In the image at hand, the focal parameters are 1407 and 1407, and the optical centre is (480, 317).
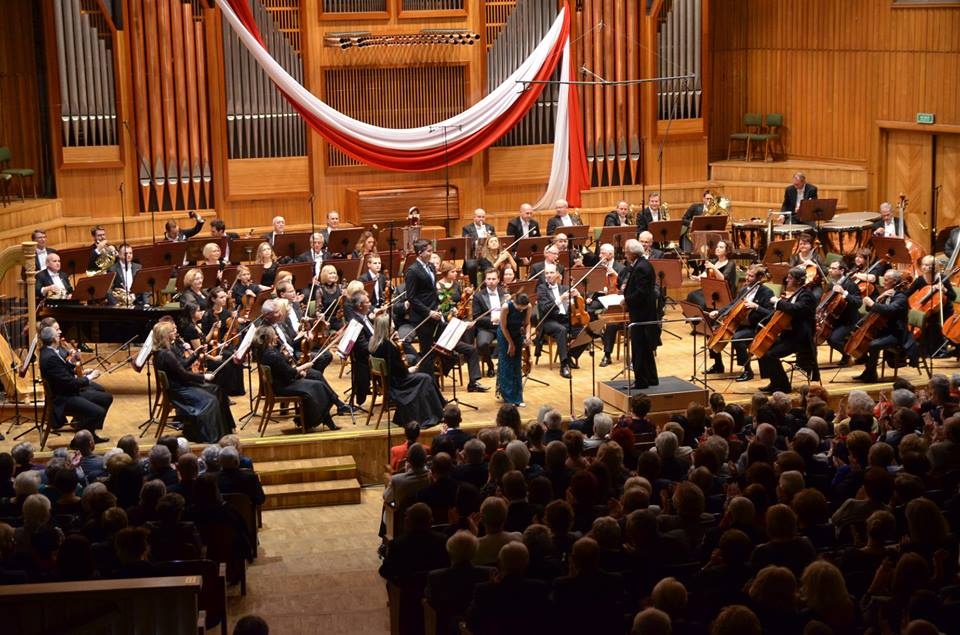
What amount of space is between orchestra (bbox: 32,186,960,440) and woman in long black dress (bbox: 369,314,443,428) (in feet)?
0.05

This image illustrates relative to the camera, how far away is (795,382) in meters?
13.2

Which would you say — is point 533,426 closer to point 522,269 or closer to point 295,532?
point 295,532

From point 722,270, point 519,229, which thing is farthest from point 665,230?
point 519,229

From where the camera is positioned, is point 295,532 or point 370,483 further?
point 370,483

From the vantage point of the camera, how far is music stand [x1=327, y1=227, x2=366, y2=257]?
1466cm

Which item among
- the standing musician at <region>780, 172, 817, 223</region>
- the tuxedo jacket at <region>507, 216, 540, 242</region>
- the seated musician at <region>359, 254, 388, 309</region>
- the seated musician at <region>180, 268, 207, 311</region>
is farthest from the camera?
the standing musician at <region>780, 172, 817, 223</region>

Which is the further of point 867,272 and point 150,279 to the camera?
point 867,272

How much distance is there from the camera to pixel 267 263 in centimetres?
1398

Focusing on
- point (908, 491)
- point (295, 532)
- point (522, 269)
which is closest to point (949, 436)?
point (908, 491)

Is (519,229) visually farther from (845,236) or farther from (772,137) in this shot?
(772,137)

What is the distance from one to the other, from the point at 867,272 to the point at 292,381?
5965mm

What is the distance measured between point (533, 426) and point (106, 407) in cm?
442

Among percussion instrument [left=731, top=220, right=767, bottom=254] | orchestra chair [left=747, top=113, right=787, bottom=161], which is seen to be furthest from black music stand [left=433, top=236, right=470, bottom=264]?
orchestra chair [left=747, top=113, right=787, bottom=161]

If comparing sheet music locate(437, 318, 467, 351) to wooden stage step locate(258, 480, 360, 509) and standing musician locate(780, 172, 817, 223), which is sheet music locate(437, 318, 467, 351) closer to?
wooden stage step locate(258, 480, 360, 509)
